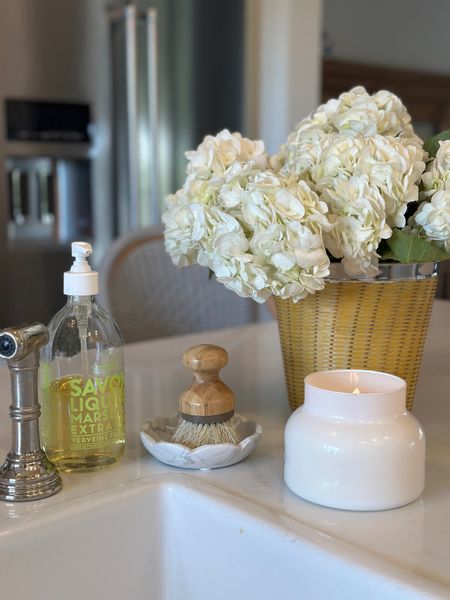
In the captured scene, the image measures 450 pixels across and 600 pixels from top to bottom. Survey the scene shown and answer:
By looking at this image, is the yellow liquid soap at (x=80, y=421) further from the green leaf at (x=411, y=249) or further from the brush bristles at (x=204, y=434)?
the green leaf at (x=411, y=249)

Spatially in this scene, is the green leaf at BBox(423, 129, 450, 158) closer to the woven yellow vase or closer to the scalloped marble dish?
the woven yellow vase

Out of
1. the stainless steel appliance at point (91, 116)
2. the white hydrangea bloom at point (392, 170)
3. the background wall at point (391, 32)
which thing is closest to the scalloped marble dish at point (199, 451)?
the white hydrangea bloom at point (392, 170)

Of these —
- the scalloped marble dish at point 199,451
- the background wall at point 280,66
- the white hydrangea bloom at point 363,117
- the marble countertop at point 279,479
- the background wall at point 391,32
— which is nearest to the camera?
the marble countertop at point 279,479

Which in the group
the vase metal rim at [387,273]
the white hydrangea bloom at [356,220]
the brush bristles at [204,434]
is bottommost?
the brush bristles at [204,434]

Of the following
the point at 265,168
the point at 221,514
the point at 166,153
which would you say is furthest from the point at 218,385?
Result: the point at 166,153

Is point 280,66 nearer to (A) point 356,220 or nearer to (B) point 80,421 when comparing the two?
(A) point 356,220

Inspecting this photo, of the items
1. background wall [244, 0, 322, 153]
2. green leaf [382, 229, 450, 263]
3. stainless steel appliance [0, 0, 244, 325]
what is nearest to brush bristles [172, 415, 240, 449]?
green leaf [382, 229, 450, 263]

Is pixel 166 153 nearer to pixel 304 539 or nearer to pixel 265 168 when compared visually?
pixel 265 168

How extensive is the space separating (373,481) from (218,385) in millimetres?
188

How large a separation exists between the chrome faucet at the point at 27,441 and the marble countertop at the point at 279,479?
1 centimetres

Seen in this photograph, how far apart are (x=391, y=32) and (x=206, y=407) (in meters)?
4.41

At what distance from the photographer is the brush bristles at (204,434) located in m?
0.73

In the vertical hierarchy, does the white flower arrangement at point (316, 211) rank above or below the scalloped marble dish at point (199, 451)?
above

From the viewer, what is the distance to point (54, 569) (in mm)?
626
